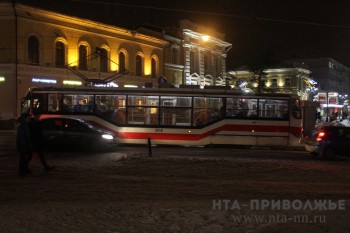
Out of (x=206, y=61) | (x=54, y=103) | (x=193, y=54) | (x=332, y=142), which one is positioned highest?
(x=193, y=54)

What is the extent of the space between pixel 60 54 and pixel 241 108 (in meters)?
19.1

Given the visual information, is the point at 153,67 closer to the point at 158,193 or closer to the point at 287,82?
the point at 158,193

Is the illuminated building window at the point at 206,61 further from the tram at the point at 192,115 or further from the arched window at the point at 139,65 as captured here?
the tram at the point at 192,115

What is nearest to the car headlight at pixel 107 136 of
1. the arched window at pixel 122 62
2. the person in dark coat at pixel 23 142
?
the person in dark coat at pixel 23 142

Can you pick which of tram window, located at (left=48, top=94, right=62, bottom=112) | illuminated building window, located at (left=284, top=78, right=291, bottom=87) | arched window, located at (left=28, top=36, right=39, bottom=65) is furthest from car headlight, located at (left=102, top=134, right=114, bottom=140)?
illuminated building window, located at (left=284, top=78, right=291, bottom=87)

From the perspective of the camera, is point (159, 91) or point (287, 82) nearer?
point (159, 91)

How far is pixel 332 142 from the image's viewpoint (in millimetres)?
18188

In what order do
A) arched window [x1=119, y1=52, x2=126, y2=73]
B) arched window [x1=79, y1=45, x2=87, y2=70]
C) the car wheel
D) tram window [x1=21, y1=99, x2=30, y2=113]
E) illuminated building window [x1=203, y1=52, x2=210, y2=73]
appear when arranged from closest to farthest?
the car wheel, tram window [x1=21, y1=99, x2=30, y2=113], arched window [x1=79, y1=45, x2=87, y2=70], arched window [x1=119, y1=52, x2=126, y2=73], illuminated building window [x1=203, y1=52, x2=210, y2=73]

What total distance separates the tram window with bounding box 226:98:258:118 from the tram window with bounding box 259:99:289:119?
1.23 feet

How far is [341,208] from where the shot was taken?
328 inches

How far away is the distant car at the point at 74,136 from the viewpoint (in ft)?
64.3

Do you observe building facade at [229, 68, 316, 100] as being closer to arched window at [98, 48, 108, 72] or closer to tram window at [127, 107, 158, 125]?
arched window at [98, 48, 108, 72]

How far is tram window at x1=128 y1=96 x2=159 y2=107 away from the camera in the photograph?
23328 millimetres

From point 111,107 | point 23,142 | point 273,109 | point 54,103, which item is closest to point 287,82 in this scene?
point 273,109
